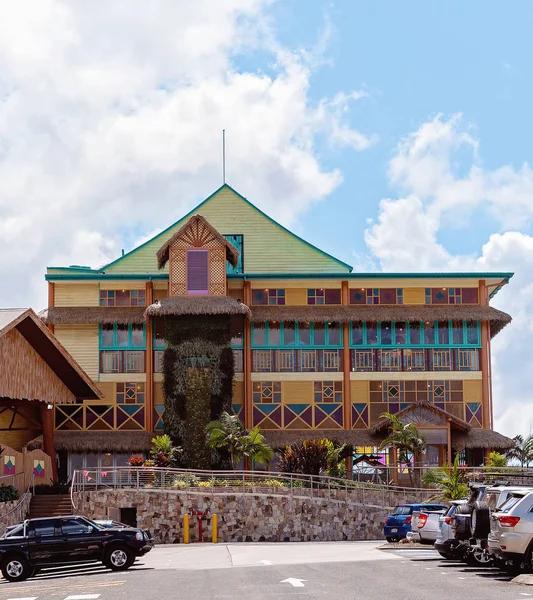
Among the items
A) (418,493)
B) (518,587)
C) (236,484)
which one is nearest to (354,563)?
(518,587)

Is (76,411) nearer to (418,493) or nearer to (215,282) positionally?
(215,282)

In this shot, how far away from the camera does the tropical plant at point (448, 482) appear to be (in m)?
47.2

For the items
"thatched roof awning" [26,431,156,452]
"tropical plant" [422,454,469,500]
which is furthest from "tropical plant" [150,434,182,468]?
"tropical plant" [422,454,469,500]

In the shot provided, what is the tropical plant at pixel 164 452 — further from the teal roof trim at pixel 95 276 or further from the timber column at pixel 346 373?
the teal roof trim at pixel 95 276

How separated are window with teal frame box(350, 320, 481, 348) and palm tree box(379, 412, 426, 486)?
19.2ft

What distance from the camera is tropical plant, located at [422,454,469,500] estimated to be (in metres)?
47.2

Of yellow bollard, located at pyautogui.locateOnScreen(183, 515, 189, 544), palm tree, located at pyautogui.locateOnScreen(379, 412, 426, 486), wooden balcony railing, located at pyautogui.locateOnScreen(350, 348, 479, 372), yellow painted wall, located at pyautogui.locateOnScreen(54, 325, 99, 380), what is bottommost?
yellow bollard, located at pyautogui.locateOnScreen(183, 515, 189, 544)

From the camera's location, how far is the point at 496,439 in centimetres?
5825

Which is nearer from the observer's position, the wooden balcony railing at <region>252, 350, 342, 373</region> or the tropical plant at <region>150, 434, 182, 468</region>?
the tropical plant at <region>150, 434, 182, 468</region>

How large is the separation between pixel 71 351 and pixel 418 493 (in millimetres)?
21652

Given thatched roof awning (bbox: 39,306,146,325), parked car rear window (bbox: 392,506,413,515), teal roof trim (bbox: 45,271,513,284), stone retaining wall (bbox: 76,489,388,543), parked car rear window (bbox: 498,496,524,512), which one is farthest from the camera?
teal roof trim (bbox: 45,271,513,284)

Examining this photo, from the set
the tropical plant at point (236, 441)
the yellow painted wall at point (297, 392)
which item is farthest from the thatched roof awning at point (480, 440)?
the tropical plant at point (236, 441)

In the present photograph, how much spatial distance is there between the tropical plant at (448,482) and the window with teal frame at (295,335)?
10950mm

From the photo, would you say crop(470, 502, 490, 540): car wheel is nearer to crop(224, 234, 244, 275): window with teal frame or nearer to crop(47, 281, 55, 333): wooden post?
crop(224, 234, 244, 275): window with teal frame
